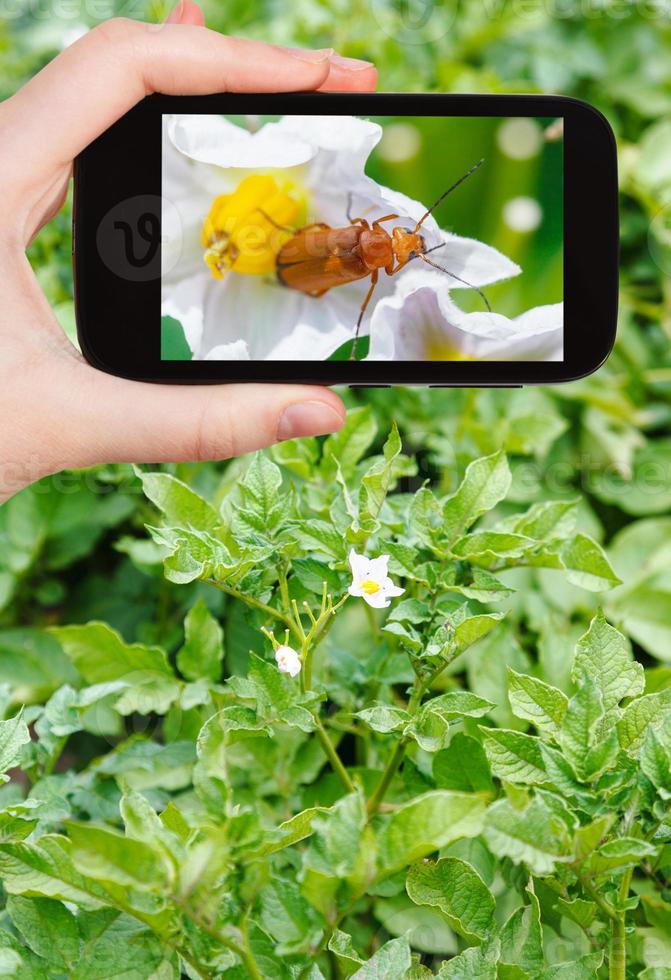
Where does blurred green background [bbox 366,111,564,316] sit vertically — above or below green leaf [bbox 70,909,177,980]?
above

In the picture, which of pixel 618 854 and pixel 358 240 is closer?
pixel 618 854

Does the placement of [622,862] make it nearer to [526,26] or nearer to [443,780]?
[443,780]

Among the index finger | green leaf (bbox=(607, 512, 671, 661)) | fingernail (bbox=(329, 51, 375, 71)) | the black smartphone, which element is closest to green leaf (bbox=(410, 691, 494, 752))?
the black smartphone

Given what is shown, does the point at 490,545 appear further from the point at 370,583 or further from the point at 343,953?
the point at 343,953

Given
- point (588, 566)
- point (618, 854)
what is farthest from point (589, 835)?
point (588, 566)

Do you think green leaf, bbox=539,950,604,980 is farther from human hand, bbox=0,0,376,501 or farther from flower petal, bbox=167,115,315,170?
flower petal, bbox=167,115,315,170

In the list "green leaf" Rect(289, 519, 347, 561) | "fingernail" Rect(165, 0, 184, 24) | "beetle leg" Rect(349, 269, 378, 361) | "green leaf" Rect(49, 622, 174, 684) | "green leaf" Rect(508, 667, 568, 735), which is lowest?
"green leaf" Rect(49, 622, 174, 684)
